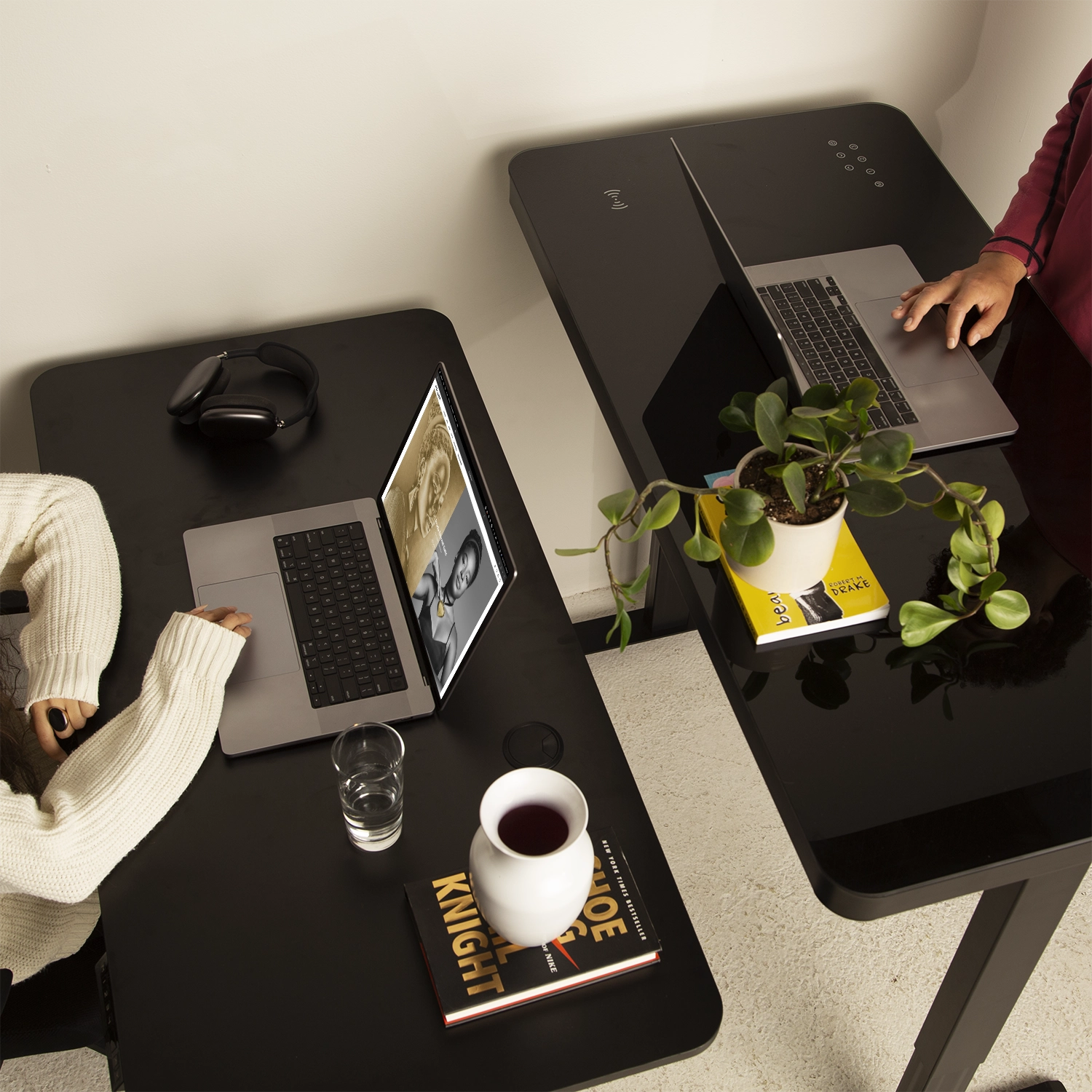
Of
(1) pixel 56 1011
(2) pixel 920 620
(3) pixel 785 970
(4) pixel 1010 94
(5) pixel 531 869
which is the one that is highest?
(4) pixel 1010 94

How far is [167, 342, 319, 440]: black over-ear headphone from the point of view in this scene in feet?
4.32

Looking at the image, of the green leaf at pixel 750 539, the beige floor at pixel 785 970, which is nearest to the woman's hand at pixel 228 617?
the green leaf at pixel 750 539

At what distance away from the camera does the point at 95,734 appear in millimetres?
1062

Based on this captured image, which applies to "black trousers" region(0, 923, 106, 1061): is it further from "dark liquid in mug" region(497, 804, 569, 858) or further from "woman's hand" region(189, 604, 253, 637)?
"dark liquid in mug" region(497, 804, 569, 858)

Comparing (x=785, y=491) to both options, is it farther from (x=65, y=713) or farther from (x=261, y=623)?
(x=65, y=713)

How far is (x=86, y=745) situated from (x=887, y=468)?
85cm

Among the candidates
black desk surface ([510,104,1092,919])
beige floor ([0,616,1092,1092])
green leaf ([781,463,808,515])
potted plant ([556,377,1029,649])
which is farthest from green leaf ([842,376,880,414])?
beige floor ([0,616,1092,1092])

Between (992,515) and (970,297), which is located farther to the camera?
(970,297)

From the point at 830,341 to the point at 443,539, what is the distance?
54 centimetres

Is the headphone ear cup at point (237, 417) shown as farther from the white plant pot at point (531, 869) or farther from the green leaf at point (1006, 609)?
the green leaf at point (1006, 609)

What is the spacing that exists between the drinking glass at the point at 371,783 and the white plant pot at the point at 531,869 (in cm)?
14

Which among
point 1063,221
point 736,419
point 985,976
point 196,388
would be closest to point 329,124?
point 196,388

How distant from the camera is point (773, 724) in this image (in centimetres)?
92

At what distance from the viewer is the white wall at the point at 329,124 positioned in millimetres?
1250
